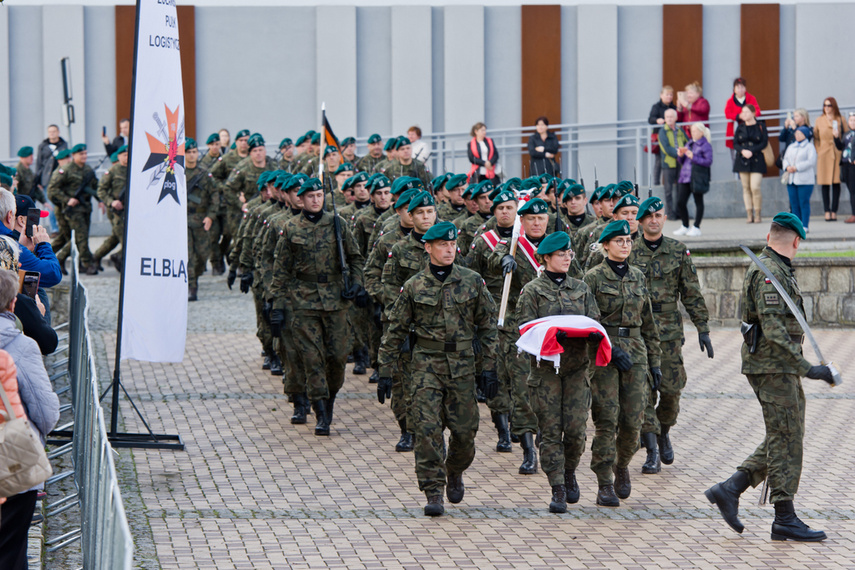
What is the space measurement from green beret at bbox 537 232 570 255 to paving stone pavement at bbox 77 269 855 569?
1.81 meters

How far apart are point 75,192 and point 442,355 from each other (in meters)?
13.3

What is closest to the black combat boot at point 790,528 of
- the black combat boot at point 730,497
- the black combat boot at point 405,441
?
the black combat boot at point 730,497

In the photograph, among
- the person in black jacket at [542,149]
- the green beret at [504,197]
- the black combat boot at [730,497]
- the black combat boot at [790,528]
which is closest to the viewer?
the black combat boot at [790,528]

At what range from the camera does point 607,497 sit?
947 centimetres

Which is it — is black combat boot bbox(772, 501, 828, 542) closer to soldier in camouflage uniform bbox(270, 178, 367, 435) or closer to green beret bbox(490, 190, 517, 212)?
green beret bbox(490, 190, 517, 212)

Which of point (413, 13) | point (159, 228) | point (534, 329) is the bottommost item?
point (534, 329)

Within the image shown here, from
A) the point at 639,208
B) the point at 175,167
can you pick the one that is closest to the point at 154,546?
the point at 175,167

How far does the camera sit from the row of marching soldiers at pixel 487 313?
368 inches

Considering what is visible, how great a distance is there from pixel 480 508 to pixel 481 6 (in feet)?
61.2

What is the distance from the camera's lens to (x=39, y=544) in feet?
26.3

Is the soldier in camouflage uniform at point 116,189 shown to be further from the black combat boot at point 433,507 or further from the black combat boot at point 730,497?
the black combat boot at point 730,497

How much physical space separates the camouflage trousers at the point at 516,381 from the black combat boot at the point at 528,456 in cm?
5

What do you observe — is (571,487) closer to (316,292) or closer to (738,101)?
(316,292)

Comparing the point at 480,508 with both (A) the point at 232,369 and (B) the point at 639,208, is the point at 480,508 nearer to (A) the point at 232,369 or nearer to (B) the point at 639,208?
(B) the point at 639,208
